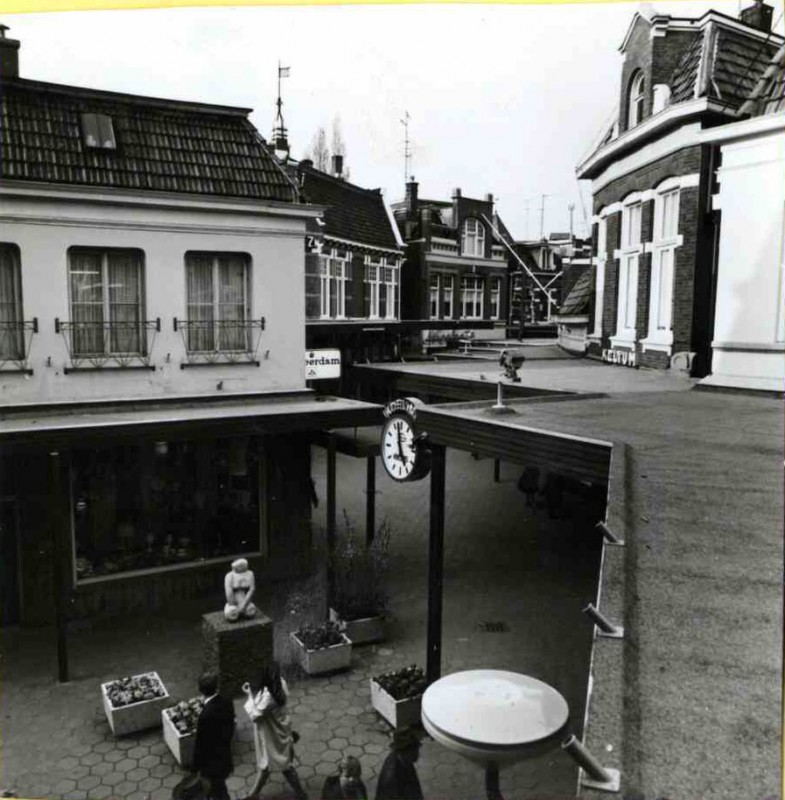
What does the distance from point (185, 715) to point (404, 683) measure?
207 centimetres

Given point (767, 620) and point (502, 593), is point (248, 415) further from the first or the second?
point (767, 620)

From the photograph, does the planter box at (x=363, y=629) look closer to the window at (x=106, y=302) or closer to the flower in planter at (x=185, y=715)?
the flower in planter at (x=185, y=715)

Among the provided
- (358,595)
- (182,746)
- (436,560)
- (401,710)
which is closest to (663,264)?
(436,560)

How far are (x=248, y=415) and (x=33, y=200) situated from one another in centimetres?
369

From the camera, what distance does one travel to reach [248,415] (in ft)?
31.6

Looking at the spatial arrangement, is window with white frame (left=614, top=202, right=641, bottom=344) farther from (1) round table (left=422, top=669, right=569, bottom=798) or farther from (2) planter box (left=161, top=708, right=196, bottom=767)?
(1) round table (left=422, top=669, right=569, bottom=798)

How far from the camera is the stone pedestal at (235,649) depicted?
7000mm

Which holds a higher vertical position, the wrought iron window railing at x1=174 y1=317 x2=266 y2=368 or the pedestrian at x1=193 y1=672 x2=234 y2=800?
the wrought iron window railing at x1=174 y1=317 x2=266 y2=368

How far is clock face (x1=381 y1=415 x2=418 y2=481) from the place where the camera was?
7.61 metres

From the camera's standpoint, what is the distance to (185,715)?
266 inches

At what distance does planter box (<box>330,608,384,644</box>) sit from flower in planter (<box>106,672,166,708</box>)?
2298 mm

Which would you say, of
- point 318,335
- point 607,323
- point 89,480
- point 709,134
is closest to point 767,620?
point 709,134

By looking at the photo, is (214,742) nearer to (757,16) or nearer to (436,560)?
(436,560)

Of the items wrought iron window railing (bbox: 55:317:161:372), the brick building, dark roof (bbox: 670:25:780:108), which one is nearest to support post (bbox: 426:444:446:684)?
the brick building
